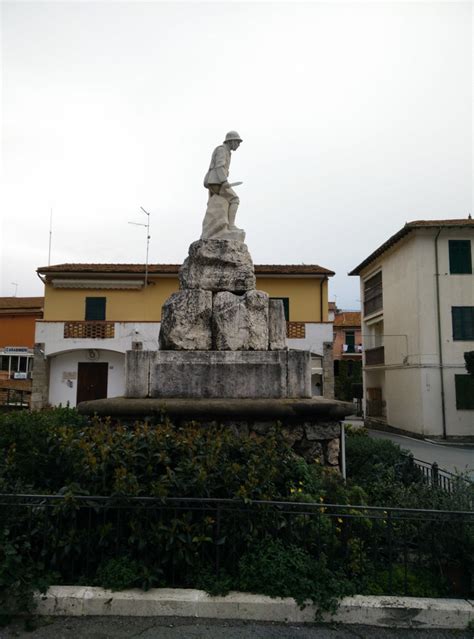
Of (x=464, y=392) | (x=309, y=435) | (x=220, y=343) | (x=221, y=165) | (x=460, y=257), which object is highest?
(x=460, y=257)

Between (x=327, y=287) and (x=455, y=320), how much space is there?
793 cm

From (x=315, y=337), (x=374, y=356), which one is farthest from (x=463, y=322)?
(x=374, y=356)

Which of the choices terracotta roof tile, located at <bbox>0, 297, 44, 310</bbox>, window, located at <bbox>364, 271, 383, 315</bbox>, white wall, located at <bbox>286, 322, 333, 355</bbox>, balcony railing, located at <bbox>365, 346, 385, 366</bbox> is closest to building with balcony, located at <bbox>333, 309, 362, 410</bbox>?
balcony railing, located at <bbox>365, 346, 385, 366</bbox>

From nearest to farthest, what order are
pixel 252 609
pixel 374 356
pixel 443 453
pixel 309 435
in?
1. pixel 252 609
2. pixel 309 435
3. pixel 443 453
4. pixel 374 356

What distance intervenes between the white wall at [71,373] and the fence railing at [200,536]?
2250cm

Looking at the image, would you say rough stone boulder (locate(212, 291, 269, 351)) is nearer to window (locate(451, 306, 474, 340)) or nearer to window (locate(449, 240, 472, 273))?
window (locate(451, 306, 474, 340))

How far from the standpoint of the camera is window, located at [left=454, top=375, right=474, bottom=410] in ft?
70.1

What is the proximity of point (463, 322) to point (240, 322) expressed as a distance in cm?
1913

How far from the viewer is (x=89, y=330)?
25.3 m

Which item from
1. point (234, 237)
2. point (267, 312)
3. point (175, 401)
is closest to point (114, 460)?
point (175, 401)

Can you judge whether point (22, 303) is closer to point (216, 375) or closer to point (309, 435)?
point (216, 375)

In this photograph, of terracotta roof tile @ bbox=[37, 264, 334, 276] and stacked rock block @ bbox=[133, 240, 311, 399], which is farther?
terracotta roof tile @ bbox=[37, 264, 334, 276]

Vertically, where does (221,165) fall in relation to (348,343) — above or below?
above

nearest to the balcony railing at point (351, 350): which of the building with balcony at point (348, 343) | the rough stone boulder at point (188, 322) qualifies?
the building with balcony at point (348, 343)
